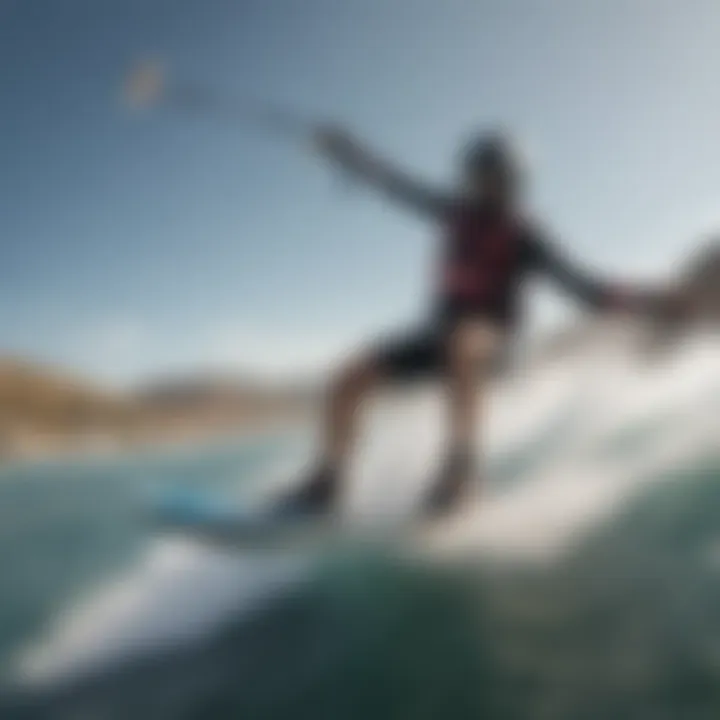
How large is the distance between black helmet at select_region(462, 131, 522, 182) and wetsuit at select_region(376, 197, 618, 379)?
0.19 feet

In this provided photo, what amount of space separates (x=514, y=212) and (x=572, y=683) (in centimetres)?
65

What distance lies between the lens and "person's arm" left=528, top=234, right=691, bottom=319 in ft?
4.63

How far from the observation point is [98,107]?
165 cm

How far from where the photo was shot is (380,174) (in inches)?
59.5

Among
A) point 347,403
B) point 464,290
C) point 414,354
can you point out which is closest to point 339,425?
point 347,403

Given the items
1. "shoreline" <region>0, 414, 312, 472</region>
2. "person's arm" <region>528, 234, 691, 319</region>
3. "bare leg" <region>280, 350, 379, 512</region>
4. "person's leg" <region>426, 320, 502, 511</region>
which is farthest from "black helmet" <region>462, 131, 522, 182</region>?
"shoreline" <region>0, 414, 312, 472</region>

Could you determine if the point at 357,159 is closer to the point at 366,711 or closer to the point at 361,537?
the point at 361,537

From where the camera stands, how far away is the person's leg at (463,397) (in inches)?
55.0

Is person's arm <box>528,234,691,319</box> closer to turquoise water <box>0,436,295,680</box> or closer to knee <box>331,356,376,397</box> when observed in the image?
knee <box>331,356,376,397</box>

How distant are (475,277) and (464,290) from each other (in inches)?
1.0

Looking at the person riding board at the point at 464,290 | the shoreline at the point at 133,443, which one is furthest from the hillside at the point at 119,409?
the person riding board at the point at 464,290

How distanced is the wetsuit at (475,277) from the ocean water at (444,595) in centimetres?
8

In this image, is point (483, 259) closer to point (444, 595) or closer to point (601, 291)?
point (601, 291)

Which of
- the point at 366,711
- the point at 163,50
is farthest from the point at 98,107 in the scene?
the point at 366,711
